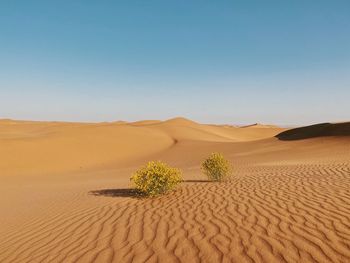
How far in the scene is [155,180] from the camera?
32.2 feet

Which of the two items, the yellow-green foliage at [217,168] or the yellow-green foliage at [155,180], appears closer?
the yellow-green foliage at [155,180]

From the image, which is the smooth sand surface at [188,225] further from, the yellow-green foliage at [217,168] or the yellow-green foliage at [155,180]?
the yellow-green foliage at [217,168]

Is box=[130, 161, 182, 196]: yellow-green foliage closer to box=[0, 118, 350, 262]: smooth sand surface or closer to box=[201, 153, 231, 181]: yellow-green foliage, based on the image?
box=[0, 118, 350, 262]: smooth sand surface

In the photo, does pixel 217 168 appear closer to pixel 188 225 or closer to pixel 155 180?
pixel 155 180

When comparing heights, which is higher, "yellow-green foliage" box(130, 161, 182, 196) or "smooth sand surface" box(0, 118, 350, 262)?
"yellow-green foliage" box(130, 161, 182, 196)

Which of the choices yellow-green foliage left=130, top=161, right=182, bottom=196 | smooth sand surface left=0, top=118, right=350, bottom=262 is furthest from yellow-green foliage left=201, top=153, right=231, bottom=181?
yellow-green foliage left=130, top=161, right=182, bottom=196

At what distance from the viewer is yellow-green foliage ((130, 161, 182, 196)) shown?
976cm

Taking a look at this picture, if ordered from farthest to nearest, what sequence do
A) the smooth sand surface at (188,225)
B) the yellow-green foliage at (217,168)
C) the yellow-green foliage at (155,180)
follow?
1. the yellow-green foliage at (217,168)
2. the yellow-green foliage at (155,180)
3. the smooth sand surface at (188,225)

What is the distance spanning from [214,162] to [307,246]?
7.66 m

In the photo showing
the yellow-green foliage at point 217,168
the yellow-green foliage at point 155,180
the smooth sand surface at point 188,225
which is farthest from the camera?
the yellow-green foliage at point 217,168

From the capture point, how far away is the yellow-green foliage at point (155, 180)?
384 inches

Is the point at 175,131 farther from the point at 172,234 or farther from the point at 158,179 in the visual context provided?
the point at 172,234

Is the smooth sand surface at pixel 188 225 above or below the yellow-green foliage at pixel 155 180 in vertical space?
below

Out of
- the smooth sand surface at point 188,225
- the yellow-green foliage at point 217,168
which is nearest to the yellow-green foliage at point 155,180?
the smooth sand surface at point 188,225
